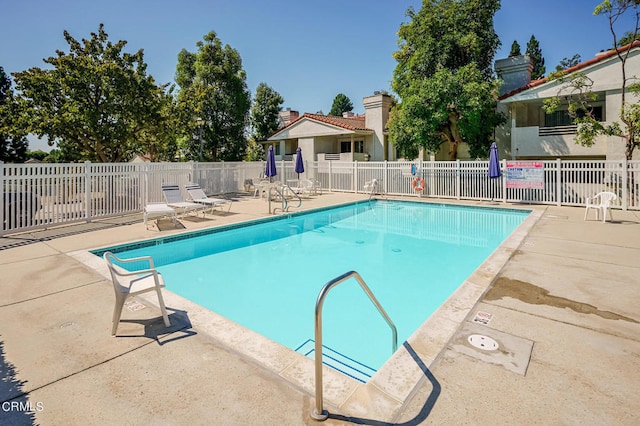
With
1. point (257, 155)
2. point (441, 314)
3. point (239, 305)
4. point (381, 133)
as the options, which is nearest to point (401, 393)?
point (441, 314)

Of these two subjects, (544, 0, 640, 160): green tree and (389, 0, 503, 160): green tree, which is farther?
(389, 0, 503, 160): green tree

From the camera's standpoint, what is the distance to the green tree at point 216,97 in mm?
24656

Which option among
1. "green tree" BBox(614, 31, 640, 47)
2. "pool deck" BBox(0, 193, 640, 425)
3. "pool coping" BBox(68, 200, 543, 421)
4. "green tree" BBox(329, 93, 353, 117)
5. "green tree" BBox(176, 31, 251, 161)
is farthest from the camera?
"green tree" BBox(329, 93, 353, 117)

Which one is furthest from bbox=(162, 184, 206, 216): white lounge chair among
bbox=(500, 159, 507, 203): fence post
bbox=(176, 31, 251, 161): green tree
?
bbox=(176, 31, 251, 161): green tree

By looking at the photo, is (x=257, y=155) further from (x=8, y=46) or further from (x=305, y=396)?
(x=305, y=396)

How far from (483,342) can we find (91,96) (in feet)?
58.2

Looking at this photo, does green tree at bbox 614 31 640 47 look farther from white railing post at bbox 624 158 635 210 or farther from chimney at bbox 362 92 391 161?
chimney at bbox 362 92 391 161

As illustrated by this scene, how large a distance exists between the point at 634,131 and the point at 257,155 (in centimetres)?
2527

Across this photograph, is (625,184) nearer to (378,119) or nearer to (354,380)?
(354,380)

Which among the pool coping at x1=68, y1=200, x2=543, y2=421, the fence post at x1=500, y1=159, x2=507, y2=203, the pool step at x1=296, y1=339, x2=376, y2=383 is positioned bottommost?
the pool step at x1=296, y1=339, x2=376, y2=383

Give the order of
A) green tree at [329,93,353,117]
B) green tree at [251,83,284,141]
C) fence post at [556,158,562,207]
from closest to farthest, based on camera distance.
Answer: fence post at [556,158,562,207]
green tree at [251,83,284,141]
green tree at [329,93,353,117]

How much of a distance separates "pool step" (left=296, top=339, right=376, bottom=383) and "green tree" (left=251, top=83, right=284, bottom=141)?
29.0 m

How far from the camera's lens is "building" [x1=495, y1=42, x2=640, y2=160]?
1617 centimetres

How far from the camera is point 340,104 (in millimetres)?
72875
